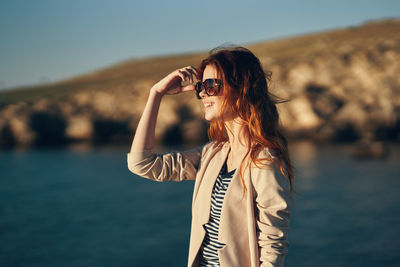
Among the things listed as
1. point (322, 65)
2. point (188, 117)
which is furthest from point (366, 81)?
point (188, 117)

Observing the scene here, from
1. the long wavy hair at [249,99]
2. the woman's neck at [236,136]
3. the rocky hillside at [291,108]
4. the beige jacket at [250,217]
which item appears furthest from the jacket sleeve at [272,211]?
the rocky hillside at [291,108]

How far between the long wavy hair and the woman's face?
31 mm

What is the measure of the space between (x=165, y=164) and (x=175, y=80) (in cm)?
62

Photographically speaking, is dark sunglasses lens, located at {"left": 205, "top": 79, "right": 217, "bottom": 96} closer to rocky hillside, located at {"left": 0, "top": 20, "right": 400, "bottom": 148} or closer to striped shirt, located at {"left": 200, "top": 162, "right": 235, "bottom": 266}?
striped shirt, located at {"left": 200, "top": 162, "right": 235, "bottom": 266}

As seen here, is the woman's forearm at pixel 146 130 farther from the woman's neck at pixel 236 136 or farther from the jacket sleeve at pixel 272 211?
the jacket sleeve at pixel 272 211

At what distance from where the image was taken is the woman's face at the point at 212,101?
8.22ft

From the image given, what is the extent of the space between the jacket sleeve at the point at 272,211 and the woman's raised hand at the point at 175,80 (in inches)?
33.8

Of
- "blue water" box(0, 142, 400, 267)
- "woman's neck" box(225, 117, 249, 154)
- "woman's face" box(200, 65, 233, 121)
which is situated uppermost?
"woman's face" box(200, 65, 233, 121)

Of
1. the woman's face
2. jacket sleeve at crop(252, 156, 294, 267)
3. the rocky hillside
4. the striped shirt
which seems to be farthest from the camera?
the rocky hillside

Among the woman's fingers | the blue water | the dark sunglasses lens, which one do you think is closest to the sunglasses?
the dark sunglasses lens

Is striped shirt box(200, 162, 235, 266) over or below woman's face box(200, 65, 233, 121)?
below

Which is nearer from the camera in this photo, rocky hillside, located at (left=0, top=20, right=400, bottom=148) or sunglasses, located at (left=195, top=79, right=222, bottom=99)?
sunglasses, located at (left=195, top=79, right=222, bottom=99)

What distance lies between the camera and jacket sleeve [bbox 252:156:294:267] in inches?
85.1

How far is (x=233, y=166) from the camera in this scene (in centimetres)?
251
